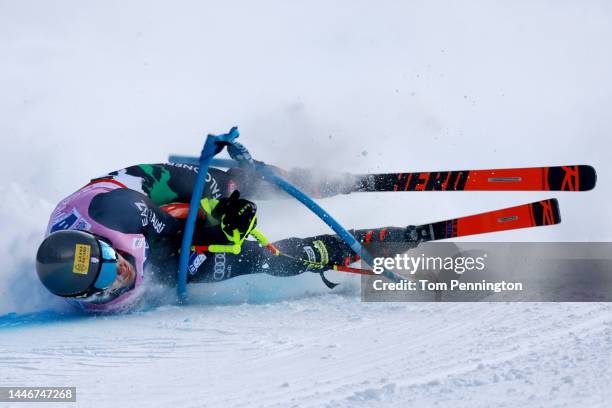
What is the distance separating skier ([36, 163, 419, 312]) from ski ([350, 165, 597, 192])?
0.46 metres

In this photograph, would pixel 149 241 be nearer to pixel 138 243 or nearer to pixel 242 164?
pixel 138 243

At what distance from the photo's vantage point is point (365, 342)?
2619mm

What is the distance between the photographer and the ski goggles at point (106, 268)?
118 inches

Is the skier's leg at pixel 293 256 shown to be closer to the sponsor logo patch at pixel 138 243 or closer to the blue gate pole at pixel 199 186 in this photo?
the blue gate pole at pixel 199 186

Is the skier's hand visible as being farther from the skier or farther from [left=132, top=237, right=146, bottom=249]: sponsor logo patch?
[left=132, top=237, right=146, bottom=249]: sponsor logo patch

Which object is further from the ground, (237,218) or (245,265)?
(237,218)

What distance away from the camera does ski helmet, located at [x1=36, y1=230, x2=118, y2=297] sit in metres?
2.92

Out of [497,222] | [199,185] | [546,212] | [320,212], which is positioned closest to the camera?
[199,185]

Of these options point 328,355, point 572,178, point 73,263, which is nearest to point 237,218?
point 73,263

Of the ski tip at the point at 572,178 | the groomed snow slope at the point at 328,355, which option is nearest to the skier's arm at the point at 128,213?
the groomed snow slope at the point at 328,355

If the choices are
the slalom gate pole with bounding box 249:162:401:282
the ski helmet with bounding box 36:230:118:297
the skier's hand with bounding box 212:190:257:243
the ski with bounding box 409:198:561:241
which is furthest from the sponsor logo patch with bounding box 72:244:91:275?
the ski with bounding box 409:198:561:241

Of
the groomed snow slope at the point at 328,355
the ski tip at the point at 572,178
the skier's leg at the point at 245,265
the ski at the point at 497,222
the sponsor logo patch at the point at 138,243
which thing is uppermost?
the ski tip at the point at 572,178

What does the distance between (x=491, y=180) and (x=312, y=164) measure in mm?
1477

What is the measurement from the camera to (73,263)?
2.92 meters
